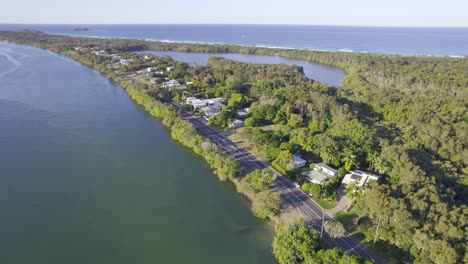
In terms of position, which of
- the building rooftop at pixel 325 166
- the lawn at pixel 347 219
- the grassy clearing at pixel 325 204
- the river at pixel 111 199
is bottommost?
the river at pixel 111 199

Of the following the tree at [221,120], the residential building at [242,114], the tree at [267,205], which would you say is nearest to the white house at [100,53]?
the residential building at [242,114]

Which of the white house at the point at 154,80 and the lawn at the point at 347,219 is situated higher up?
the white house at the point at 154,80

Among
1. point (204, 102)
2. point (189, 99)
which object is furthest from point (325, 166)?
point (189, 99)

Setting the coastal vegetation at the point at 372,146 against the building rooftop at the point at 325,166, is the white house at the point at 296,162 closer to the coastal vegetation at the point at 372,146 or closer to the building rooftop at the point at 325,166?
the coastal vegetation at the point at 372,146

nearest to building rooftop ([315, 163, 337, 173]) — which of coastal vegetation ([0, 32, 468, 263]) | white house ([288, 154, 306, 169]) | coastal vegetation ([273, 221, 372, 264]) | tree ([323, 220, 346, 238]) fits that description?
coastal vegetation ([0, 32, 468, 263])

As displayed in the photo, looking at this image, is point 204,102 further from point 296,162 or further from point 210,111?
point 296,162

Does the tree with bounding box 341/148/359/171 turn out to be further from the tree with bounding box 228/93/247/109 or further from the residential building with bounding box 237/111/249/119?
the tree with bounding box 228/93/247/109
